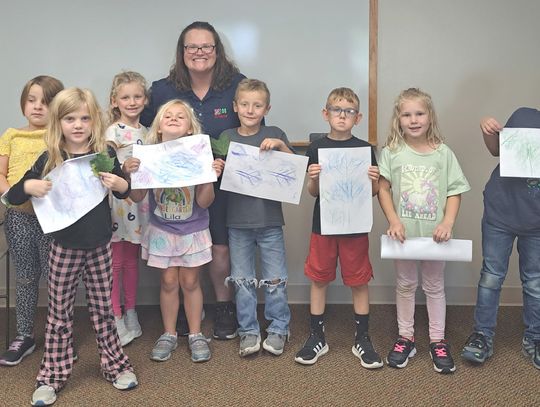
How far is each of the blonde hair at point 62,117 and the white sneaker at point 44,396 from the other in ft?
2.75

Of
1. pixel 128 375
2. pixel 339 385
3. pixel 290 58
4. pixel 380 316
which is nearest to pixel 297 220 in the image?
pixel 380 316

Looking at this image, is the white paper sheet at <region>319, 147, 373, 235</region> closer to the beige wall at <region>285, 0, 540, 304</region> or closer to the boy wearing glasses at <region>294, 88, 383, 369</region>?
the boy wearing glasses at <region>294, 88, 383, 369</region>

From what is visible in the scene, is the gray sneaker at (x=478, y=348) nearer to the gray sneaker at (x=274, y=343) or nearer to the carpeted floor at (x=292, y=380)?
the carpeted floor at (x=292, y=380)

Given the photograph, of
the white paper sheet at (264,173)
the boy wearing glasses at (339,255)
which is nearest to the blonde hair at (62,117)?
the white paper sheet at (264,173)

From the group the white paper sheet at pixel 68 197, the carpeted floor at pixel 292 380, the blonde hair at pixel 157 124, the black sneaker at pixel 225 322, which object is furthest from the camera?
the black sneaker at pixel 225 322

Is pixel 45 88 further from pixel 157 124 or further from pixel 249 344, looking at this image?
pixel 249 344

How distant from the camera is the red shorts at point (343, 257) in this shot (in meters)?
2.45

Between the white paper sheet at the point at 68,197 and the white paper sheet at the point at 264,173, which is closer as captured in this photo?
the white paper sheet at the point at 68,197

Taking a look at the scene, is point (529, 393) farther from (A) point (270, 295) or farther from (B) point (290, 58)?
(B) point (290, 58)

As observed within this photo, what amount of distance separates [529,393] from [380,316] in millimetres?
938

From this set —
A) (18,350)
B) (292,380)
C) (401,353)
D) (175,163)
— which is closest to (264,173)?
(175,163)

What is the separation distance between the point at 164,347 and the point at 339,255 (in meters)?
0.90

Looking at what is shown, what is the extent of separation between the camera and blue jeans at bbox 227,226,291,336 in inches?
100

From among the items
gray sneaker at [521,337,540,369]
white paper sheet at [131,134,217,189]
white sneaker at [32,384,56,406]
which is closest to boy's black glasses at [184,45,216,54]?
white paper sheet at [131,134,217,189]
